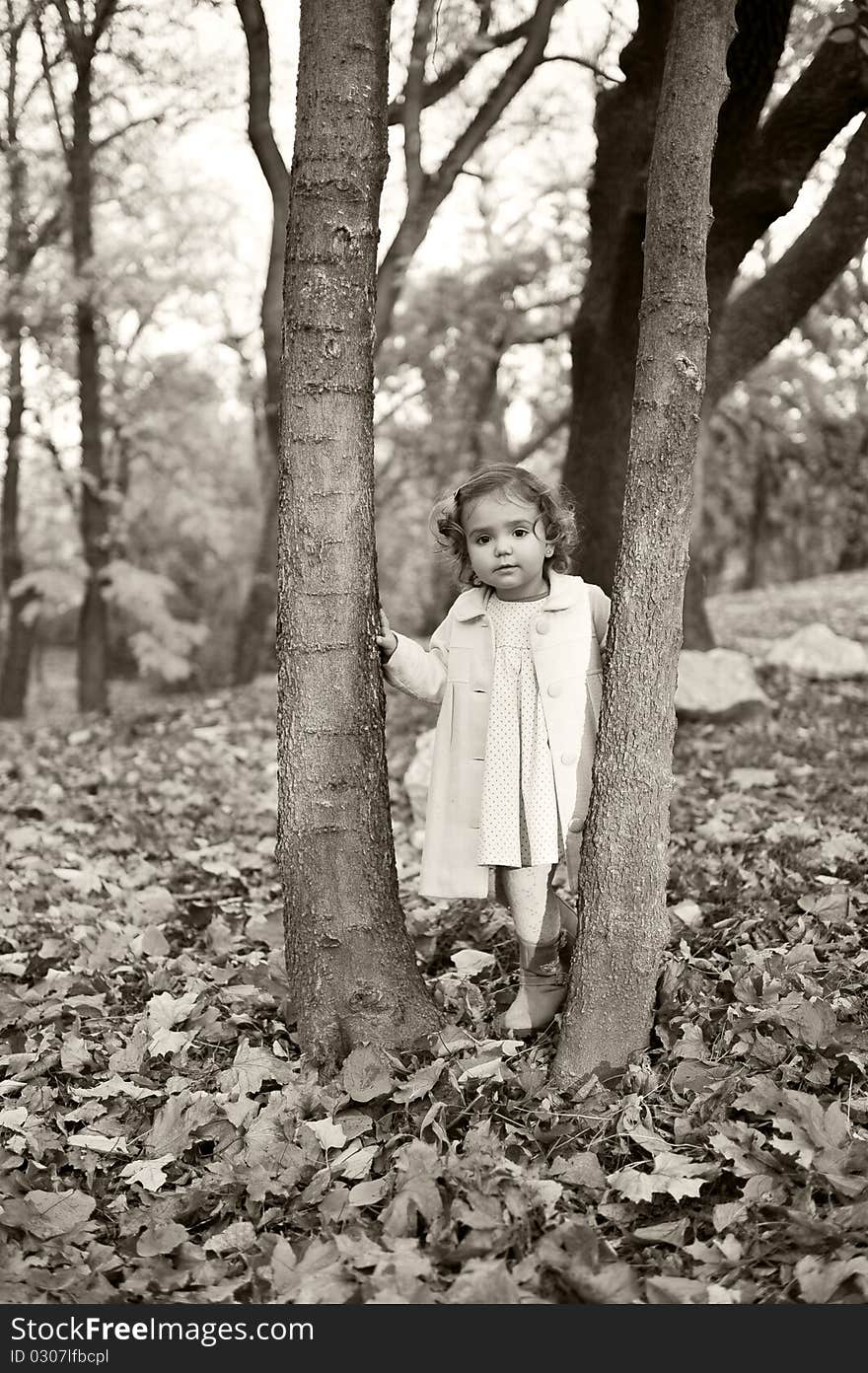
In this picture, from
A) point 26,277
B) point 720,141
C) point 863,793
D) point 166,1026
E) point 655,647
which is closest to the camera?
point 655,647

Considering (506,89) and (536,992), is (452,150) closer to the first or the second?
(506,89)

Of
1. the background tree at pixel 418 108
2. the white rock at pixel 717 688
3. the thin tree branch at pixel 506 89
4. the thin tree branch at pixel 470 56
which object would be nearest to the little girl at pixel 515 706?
the background tree at pixel 418 108

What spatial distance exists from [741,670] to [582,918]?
459 cm

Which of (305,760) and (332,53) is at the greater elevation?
(332,53)

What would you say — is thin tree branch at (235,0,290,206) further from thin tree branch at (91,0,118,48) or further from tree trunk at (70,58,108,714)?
tree trunk at (70,58,108,714)

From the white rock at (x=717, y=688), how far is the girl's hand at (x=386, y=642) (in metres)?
4.01

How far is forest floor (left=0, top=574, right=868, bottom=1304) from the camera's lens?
223 cm

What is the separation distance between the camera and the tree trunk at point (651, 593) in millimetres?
2678

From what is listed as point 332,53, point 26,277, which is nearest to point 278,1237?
point 332,53

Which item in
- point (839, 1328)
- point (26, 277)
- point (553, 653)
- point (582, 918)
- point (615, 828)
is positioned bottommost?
point (839, 1328)

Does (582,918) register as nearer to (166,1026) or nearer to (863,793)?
(166,1026)

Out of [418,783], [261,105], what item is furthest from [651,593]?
[261,105]

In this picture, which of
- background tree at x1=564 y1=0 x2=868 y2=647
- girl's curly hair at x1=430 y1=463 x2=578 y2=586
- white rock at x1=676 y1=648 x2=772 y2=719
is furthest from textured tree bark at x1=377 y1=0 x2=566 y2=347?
girl's curly hair at x1=430 y1=463 x2=578 y2=586

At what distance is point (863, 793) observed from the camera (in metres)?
5.03
